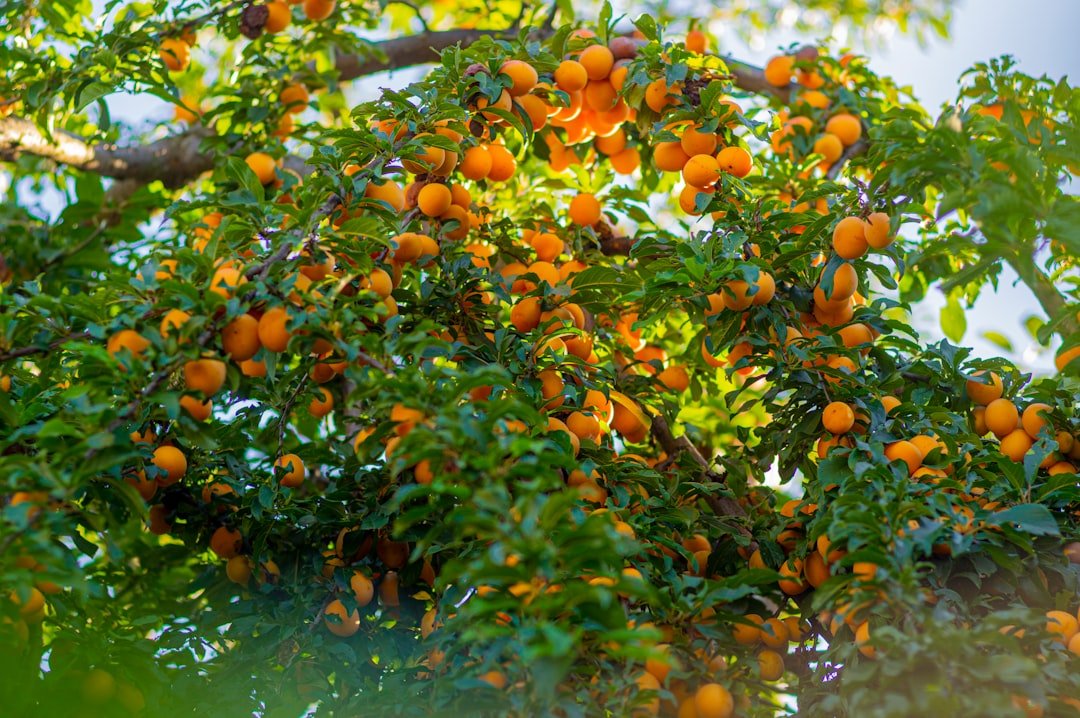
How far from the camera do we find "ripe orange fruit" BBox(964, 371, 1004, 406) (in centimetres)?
208

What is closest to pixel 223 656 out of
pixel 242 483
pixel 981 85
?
pixel 242 483

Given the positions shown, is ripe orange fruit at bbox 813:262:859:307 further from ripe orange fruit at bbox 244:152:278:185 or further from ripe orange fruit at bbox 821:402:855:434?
ripe orange fruit at bbox 244:152:278:185

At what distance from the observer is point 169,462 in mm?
1895

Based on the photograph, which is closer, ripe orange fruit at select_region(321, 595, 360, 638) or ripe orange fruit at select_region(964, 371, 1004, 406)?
ripe orange fruit at select_region(321, 595, 360, 638)

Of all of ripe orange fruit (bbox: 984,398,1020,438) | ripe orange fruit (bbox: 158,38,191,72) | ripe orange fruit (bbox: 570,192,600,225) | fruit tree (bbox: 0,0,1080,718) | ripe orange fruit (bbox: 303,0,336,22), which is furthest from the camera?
ripe orange fruit (bbox: 303,0,336,22)

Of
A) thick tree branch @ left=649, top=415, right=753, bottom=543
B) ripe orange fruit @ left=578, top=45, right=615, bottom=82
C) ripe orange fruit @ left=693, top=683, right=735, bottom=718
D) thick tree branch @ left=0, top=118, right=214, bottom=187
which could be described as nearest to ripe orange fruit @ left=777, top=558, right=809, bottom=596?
thick tree branch @ left=649, top=415, right=753, bottom=543

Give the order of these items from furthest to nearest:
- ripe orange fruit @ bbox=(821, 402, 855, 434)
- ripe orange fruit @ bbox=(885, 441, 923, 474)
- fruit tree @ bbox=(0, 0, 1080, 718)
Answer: ripe orange fruit @ bbox=(821, 402, 855, 434) < ripe orange fruit @ bbox=(885, 441, 923, 474) < fruit tree @ bbox=(0, 0, 1080, 718)

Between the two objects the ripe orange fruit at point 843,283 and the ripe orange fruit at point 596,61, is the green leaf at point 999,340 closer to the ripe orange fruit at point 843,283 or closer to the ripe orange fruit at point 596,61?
the ripe orange fruit at point 843,283

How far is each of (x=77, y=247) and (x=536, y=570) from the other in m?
Result: 2.28

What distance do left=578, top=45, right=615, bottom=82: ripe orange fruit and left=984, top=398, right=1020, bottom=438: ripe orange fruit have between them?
3.68ft

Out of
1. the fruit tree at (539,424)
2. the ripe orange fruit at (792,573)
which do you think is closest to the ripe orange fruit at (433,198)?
the fruit tree at (539,424)

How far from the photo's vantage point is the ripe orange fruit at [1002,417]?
2.03 m

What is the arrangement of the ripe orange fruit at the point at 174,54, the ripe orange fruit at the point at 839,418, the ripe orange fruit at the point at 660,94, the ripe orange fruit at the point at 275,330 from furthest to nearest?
the ripe orange fruit at the point at 174,54 < the ripe orange fruit at the point at 660,94 < the ripe orange fruit at the point at 839,418 < the ripe orange fruit at the point at 275,330

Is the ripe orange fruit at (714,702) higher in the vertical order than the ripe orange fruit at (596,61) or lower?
lower
